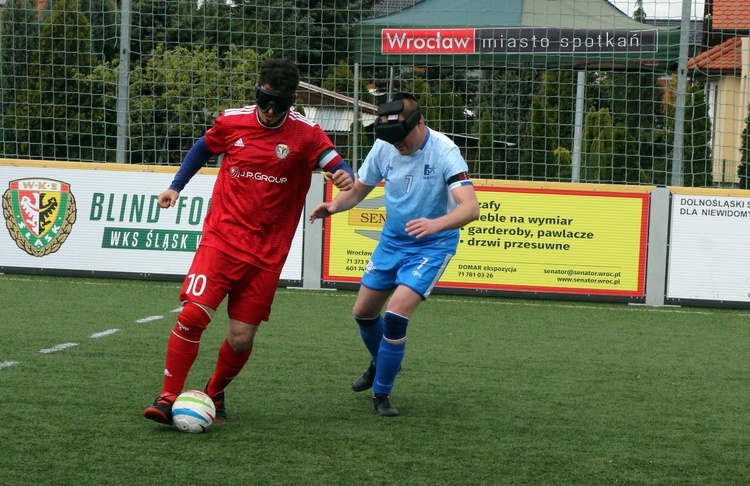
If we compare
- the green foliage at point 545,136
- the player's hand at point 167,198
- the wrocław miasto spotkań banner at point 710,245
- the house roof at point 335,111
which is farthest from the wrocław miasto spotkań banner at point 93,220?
the player's hand at point 167,198

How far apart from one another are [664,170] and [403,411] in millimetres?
8056

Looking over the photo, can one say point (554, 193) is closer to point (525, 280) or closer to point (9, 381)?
point (525, 280)

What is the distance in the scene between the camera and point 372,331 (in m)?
6.66

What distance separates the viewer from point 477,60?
13.7 meters

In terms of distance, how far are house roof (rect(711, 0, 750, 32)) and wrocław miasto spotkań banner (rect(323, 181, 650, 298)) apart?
2856 mm

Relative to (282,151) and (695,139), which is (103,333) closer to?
(282,151)

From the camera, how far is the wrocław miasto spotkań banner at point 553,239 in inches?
468

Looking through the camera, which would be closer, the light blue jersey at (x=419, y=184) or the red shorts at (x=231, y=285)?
the red shorts at (x=231, y=285)

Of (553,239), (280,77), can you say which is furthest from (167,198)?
(553,239)

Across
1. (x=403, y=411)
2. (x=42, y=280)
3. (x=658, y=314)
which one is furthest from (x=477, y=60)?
(x=403, y=411)

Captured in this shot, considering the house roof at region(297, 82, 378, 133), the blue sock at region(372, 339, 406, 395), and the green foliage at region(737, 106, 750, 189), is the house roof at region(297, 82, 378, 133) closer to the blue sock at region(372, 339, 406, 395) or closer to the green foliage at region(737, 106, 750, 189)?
the green foliage at region(737, 106, 750, 189)

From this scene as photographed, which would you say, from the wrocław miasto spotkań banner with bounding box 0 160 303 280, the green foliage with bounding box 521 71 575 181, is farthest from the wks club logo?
the green foliage with bounding box 521 71 575 181

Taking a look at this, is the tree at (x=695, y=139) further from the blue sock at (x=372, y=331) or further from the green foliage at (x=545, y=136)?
the blue sock at (x=372, y=331)

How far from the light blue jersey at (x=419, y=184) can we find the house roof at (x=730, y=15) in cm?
807
